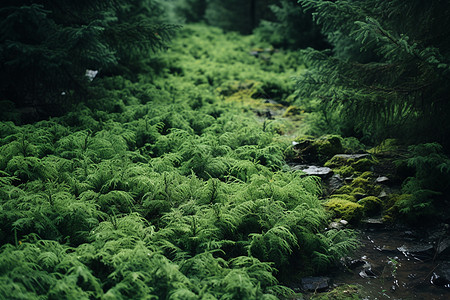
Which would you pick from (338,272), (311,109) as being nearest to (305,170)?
(338,272)

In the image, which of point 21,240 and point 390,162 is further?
point 390,162

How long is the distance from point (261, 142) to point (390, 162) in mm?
2933

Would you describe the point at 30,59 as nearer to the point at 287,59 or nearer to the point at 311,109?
the point at 311,109

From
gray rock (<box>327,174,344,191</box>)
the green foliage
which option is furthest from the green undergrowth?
the green foliage

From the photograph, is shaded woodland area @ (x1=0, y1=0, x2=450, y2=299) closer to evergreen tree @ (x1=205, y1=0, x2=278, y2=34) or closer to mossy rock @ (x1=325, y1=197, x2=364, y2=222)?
mossy rock @ (x1=325, y1=197, x2=364, y2=222)

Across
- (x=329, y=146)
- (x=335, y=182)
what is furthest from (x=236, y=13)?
(x=335, y=182)

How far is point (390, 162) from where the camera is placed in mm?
7457

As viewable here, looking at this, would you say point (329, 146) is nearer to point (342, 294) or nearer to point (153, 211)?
point (342, 294)

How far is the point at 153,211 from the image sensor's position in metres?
5.50

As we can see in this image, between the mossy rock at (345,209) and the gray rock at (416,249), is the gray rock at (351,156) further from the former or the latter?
the gray rock at (416,249)

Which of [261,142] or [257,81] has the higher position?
[257,81]

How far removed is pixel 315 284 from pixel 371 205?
2358 millimetres

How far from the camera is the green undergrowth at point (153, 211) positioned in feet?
13.0

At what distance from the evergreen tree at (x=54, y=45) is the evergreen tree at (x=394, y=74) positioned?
15.9ft
